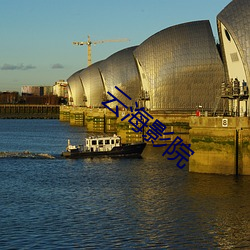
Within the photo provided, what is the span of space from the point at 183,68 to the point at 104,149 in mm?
21226

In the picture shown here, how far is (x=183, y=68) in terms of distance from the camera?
79.7 metres

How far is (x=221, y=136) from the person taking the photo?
4531cm

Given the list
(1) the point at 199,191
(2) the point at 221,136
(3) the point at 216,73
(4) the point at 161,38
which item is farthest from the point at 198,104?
(1) the point at 199,191

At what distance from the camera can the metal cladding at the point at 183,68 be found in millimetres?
78300

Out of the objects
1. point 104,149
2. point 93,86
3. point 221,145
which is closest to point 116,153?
point 104,149

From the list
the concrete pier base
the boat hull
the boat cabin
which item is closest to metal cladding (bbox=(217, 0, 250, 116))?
the concrete pier base

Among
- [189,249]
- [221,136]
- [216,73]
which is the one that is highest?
[216,73]

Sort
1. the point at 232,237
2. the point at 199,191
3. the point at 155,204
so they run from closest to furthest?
the point at 232,237 < the point at 155,204 < the point at 199,191

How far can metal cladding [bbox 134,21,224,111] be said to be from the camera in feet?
257

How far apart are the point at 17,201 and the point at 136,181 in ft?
34.6

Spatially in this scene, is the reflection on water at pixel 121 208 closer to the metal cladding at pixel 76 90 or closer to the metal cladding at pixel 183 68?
the metal cladding at pixel 183 68

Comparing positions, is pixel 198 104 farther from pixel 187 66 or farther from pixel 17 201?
pixel 17 201

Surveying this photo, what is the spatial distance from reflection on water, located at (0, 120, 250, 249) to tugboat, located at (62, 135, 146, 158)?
25.2ft

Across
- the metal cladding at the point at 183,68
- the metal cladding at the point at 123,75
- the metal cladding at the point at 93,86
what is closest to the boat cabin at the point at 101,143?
the metal cladding at the point at 183,68
